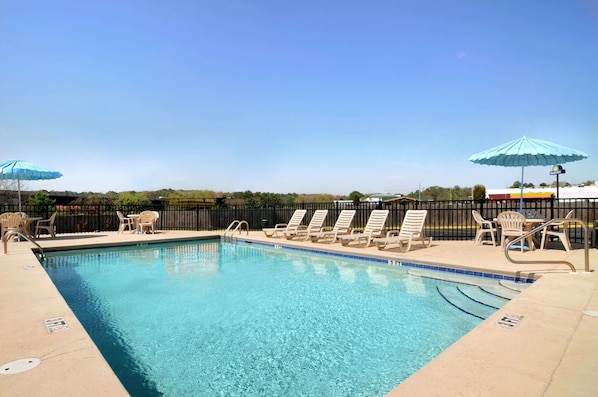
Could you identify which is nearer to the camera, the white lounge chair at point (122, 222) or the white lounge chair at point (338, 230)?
the white lounge chair at point (338, 230)

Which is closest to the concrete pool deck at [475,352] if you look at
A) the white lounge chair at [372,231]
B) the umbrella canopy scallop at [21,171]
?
the white lounge chair at [372,231]

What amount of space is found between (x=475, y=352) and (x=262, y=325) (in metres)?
2.40

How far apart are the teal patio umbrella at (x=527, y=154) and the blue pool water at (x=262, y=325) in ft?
11.9

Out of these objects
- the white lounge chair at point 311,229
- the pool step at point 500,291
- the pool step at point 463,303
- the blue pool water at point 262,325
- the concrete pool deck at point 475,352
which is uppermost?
the white lounge chair at point 311,229

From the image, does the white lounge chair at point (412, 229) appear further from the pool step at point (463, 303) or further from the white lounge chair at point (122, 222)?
the white lounge chair at point (122, 222)

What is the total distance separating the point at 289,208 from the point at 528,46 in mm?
10547

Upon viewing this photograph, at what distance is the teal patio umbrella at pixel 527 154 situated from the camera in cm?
736

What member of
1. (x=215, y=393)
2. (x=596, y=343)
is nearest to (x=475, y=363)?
(x=596, y=343)

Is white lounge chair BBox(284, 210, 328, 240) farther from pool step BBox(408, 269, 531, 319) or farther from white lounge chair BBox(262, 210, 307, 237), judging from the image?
pool step BBox(408, 269, 531, 319)

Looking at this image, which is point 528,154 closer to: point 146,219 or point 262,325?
point 262,325

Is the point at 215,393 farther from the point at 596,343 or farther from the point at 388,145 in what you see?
the point at 388,145

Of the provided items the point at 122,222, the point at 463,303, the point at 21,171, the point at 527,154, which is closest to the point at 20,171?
the point at 21,171

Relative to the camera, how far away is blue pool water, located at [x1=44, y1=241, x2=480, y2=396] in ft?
9.52

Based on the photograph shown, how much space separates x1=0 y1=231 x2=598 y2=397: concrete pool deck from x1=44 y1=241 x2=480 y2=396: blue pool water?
23.3 inches
